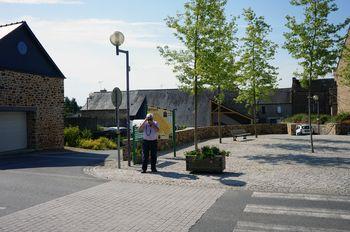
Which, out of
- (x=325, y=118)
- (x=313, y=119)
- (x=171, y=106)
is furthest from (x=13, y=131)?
(x=171, y=106)

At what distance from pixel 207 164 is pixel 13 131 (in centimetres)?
1110

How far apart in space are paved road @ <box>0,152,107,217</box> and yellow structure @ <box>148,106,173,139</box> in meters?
2.79

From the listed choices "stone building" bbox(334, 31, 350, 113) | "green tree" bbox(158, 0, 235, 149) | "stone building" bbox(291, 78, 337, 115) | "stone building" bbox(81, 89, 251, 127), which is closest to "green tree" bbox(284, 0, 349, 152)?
"green tree" bbox(158, 0, 235, 149)

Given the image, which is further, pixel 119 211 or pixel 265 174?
pixel 265 174

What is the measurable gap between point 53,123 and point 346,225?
56.9 ft

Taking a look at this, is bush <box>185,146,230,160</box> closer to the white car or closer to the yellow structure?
the yellow structure

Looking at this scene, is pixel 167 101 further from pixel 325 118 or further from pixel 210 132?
pixel 210 132

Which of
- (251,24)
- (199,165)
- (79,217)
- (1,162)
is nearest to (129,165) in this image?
(199,165)

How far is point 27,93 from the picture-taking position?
19.2m

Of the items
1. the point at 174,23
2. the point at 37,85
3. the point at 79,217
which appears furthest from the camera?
the point at 37,85

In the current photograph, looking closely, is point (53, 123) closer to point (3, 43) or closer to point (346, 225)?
point (3, 43)

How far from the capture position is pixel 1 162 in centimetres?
1479

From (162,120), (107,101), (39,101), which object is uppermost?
(107,101)

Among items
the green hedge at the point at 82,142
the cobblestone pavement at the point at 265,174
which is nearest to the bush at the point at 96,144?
the green hedge at the point at 82,142
